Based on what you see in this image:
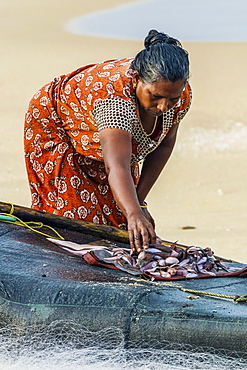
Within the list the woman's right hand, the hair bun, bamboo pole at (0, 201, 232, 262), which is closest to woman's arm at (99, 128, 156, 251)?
the woman's right hand

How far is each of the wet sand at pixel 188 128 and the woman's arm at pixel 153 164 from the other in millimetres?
2606

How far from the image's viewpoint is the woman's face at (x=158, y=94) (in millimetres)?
2934

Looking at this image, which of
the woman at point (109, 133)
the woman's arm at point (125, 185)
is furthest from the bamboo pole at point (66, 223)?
the woman's arm at point (125, 185)

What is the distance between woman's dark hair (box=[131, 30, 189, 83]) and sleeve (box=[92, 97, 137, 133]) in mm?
155

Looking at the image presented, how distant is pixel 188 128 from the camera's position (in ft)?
38.4

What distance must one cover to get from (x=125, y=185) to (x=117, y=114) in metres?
0.35

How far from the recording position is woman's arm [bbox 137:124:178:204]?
12.2 ft

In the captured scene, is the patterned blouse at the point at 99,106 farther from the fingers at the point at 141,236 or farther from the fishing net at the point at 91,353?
the fishing net at the point at 91,353

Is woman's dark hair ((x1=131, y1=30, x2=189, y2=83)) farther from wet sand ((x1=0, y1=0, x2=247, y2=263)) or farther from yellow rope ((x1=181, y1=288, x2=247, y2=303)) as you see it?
wet sand ((x1=0, y1=0, x2=247, y2=263))

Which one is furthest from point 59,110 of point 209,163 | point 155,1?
point 155,1

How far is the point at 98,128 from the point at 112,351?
1092 millimetres

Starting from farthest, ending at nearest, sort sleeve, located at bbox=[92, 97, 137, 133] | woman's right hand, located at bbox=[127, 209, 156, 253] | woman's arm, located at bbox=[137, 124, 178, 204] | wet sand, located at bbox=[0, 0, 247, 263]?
1. wet sand, located at bbox=[0, 0, 247, 263]
2. woman's arm, located at bbox=[137, 124, 178, 204]
3. sleeve, located at bbox=[92, 97, 137, 133]
4. woman's right hand, located at bbox=[127, 209, 156, 253]

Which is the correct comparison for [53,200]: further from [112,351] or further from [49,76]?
[49,76]

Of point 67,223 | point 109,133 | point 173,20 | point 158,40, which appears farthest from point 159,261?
point 173,20
